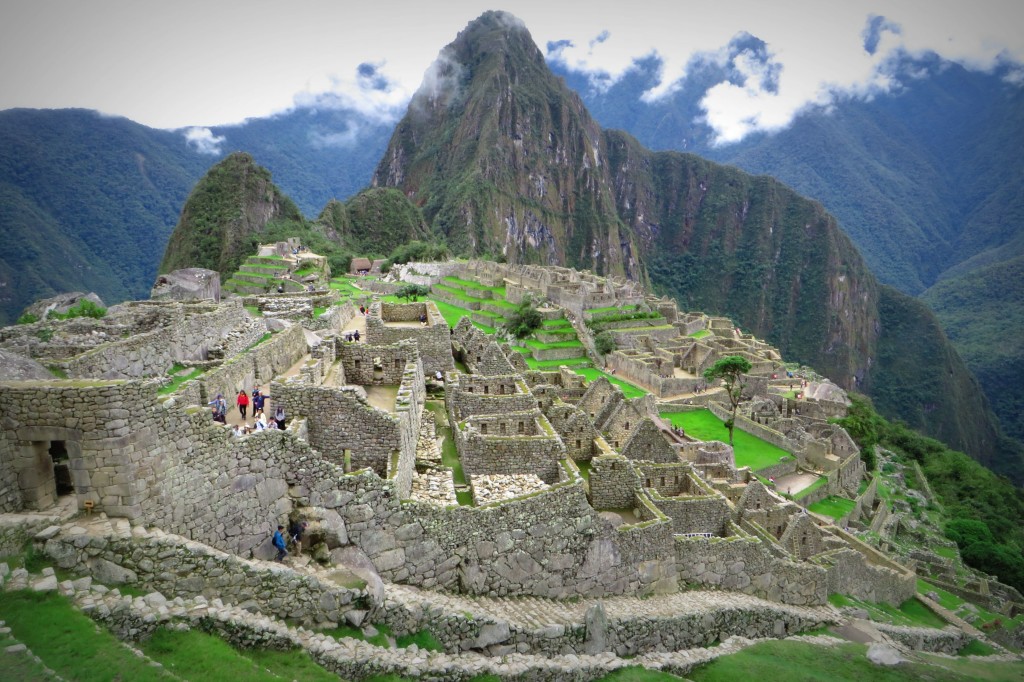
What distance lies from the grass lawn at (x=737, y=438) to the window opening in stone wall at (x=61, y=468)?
32.5 m

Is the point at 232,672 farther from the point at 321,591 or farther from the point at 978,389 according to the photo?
the point at 978,389

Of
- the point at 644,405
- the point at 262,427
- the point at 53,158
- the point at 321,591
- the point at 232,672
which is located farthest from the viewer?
the point at 53,158

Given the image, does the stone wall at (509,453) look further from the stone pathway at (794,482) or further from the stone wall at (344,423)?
the stone pathway at (794,482)

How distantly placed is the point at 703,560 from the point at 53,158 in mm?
78578

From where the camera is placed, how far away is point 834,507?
35344mm

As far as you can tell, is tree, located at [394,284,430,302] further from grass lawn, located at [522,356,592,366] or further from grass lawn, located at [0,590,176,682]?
grass lawn, located at [0,590,176,682]

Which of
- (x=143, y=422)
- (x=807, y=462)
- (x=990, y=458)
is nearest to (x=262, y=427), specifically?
(x=143, y=422)

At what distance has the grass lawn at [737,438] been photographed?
36.6 m

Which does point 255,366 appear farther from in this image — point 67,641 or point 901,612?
point 901,612

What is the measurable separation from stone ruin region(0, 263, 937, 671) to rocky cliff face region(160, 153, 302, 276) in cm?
8851

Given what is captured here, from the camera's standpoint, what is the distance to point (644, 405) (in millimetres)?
32000

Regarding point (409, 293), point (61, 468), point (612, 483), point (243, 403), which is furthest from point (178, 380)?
point (409, 293)

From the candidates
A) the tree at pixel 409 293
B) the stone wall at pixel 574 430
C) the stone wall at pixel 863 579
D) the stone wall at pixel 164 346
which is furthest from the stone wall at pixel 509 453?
the tree at pixel 409 293

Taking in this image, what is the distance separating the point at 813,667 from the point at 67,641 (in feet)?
46.4
